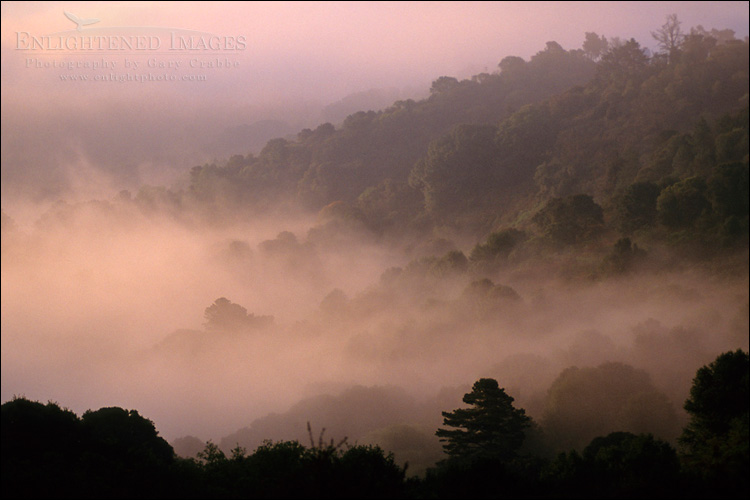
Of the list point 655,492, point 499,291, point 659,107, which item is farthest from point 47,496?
point 659,107

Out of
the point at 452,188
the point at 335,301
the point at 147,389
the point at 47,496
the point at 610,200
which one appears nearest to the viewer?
the point at 47,496

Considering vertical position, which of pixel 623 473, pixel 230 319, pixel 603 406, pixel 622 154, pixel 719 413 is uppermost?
pixel 622 154

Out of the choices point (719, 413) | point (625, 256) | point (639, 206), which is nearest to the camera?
point (719, 413)

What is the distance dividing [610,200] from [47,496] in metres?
121

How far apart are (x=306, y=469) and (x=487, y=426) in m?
27.7

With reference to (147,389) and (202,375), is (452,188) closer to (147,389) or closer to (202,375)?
(202,375)

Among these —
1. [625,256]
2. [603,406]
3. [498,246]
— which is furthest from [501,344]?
[603,406]

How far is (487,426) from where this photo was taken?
50250 mm

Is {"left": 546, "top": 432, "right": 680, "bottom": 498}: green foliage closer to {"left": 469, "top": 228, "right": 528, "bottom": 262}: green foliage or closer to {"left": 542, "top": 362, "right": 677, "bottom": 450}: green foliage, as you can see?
{"left": 542, "top": 362, "right": 677, "bottom": 450}: green foliage

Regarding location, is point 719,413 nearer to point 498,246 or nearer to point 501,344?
point 501,344

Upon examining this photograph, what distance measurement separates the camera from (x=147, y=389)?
170875mm

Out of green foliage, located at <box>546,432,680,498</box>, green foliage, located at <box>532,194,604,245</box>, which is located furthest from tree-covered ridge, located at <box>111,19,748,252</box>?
green foliage, located at <box>546,432,680,498</box>

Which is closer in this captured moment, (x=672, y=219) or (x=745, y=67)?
(x=672, y=219)

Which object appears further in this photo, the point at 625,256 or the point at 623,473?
the point at 625,256
